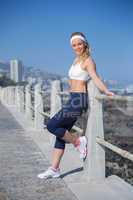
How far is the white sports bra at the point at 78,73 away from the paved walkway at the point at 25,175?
3.89 feet

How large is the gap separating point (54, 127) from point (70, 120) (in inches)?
7.8

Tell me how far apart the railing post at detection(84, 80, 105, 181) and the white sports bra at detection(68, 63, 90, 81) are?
22 cm

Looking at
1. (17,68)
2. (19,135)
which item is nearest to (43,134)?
(19,135)

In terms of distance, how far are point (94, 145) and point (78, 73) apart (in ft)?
2.83

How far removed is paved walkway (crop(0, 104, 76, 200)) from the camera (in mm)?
4824

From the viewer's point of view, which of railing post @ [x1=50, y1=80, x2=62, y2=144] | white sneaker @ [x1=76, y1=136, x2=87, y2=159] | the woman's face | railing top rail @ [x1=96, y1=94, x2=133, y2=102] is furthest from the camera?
railing post @ [x1=50, y1=80, x2=62, y2=144]

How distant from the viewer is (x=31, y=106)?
13242 millimetres

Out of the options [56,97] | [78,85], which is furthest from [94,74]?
[56,97]

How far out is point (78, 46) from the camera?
17.3 feet

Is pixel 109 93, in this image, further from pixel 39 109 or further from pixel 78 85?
pixel 39 109

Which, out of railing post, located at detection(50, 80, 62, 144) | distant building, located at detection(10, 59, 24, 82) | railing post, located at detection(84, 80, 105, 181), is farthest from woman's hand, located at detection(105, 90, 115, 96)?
distant building, located at detection(10, 59, 24, 82)

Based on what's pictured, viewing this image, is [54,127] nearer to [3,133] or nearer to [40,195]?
[40,195]

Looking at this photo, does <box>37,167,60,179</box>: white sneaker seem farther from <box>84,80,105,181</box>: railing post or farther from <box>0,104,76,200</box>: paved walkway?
<box>84,80,105,181</box>: railing post

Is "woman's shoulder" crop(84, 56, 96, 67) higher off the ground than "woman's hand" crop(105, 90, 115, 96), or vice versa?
"woman's shoulder" crop(84, 56, 96, 67)
